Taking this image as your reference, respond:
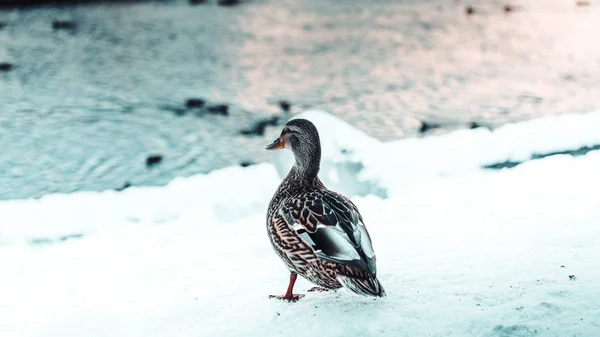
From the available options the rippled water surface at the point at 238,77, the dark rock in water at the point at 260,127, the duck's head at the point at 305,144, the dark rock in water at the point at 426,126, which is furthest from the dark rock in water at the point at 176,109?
the duck's head at the point at 305,144

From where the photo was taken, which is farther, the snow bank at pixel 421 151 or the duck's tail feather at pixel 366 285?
the snow bank at pixel 421 151

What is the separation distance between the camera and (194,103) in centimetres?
738

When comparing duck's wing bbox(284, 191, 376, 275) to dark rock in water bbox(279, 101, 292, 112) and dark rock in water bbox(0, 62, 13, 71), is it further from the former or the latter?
dark rock in water bbox(0, 62, 13, 71)

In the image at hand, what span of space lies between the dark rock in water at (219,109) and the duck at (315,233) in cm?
361

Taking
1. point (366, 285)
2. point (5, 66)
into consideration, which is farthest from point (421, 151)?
point (5, 66)

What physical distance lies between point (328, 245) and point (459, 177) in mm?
2477

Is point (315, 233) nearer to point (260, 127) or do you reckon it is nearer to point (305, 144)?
point (305, 144)

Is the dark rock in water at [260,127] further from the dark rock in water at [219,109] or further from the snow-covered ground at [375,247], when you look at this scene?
the snow-covered ground at [375,247]

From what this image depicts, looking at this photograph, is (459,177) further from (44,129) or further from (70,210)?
(44,129)

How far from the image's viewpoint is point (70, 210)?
485cm

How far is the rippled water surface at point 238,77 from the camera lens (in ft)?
19.9

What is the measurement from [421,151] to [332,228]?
2.94m

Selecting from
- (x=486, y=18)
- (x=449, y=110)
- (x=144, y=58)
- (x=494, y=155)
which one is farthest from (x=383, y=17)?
(x=494, y=155)

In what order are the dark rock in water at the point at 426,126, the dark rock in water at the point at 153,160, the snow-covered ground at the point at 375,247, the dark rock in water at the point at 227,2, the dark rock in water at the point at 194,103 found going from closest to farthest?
the snow-covered ground at the point at 375,247, the dark rock in water at the point at 153,160, the dark rock in water at the point at 426,126, the dark rock in water at the point at 194,103, the dark rock in water at the point at 227,2
